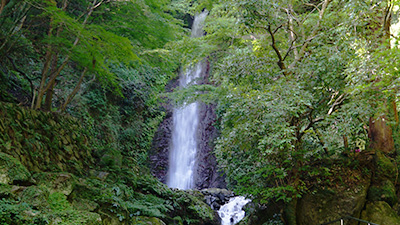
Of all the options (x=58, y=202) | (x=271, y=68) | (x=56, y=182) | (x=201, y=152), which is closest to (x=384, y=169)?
(x=271, y=68)

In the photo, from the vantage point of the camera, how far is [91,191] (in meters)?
5.79

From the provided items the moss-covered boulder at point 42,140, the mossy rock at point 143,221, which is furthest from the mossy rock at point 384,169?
the moss-covered boulder at point 42,140

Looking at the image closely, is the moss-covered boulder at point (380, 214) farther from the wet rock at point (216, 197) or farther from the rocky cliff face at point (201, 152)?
the rocky cliff face at point (201, 152)

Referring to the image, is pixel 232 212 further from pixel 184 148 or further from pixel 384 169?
pixel 184 148

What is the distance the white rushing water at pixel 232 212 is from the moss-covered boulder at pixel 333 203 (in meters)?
4.65

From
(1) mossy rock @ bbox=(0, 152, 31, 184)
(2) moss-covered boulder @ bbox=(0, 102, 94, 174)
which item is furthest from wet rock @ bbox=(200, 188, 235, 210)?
(1) mossy rock @ bbox=(0, 152, 31, 184)

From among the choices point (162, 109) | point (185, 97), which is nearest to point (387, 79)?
point (185, 97)

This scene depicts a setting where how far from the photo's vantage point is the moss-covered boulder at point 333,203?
19.9ft

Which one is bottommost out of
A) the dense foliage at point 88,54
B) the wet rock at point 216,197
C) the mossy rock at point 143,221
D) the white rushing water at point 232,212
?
the mossy rock at point 143,221

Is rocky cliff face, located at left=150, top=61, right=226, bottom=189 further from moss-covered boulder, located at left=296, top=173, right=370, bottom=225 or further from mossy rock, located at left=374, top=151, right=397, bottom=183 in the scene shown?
mossy rock, located at left=374, top=151, right=397, bottom=183

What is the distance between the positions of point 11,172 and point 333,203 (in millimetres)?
5909

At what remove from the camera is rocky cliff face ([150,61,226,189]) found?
54.1 feet

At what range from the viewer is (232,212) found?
11.4 metres

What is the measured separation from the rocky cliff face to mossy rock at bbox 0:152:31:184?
39.1 ft
